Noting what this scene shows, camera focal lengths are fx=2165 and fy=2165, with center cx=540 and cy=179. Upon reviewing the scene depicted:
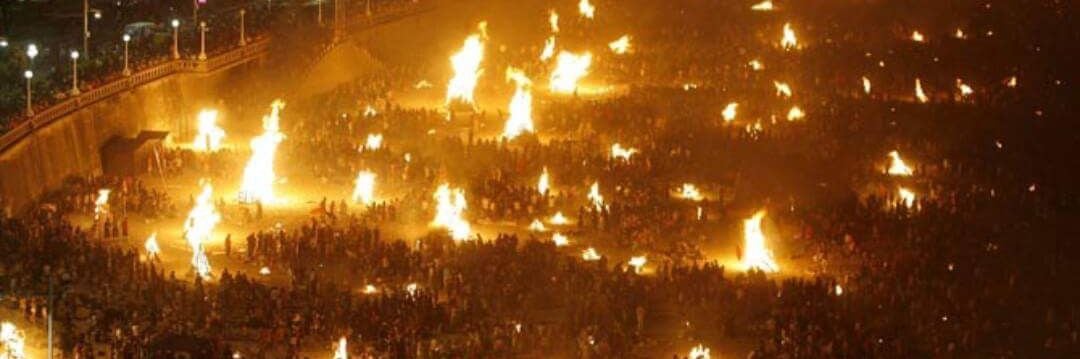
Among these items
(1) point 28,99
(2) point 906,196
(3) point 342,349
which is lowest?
(3) point 342,349

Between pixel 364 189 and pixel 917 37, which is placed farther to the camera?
pixel 917 37

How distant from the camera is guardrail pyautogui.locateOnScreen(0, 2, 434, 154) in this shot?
49.7 meters

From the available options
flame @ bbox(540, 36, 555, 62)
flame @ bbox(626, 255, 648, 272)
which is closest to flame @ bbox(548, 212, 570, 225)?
flame @ bbox(626, 255, 648, 272)

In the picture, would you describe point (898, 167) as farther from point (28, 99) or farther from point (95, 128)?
point (28, 99)

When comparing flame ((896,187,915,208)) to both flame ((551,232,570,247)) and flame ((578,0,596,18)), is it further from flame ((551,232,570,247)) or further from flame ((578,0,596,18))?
flame ((578,0,596,18))

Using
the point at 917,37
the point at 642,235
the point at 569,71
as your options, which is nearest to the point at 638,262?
the point at 642,235

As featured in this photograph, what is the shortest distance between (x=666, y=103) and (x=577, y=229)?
15.4 metres

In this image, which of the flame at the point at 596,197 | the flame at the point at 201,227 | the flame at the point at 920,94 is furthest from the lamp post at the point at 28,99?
the flame at the point at 920,94

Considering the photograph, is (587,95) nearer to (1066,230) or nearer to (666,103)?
(666,103)

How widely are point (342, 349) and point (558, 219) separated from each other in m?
13.8

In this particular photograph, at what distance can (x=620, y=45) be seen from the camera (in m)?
72.2

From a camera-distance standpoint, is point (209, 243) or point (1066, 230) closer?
point (209, 243)

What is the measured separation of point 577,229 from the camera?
48562 mm

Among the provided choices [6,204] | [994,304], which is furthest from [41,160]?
[994,304]
